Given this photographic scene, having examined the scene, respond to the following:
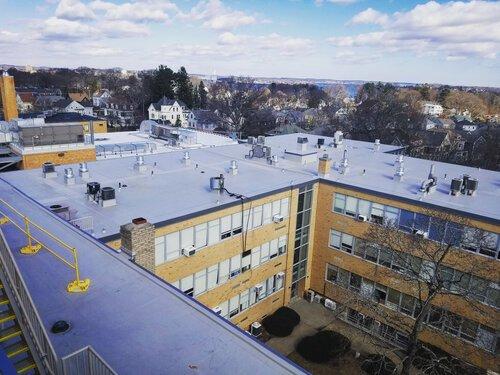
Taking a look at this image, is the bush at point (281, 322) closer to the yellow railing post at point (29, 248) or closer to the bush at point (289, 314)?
the bush at point (289, 314)

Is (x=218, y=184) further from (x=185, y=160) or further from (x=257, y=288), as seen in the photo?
(x=257, y=288)

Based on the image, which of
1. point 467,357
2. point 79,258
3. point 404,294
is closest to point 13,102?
point 79,258

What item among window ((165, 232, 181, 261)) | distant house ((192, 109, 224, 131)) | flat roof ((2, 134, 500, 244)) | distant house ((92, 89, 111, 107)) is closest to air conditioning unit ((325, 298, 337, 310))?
flat roof ((2, 134, 500, 244))

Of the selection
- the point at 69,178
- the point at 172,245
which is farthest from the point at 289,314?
the point at 69,178

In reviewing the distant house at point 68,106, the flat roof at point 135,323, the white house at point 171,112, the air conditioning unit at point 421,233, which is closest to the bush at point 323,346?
Answer: the air conditioning unit at point 421,233

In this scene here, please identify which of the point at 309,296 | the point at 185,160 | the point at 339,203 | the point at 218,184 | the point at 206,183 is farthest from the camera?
the point at 309,296

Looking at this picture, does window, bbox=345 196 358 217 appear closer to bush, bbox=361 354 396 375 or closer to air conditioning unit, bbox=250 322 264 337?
bush, bbox=361 354 396 375

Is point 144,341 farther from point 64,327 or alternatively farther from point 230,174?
point 230,174
